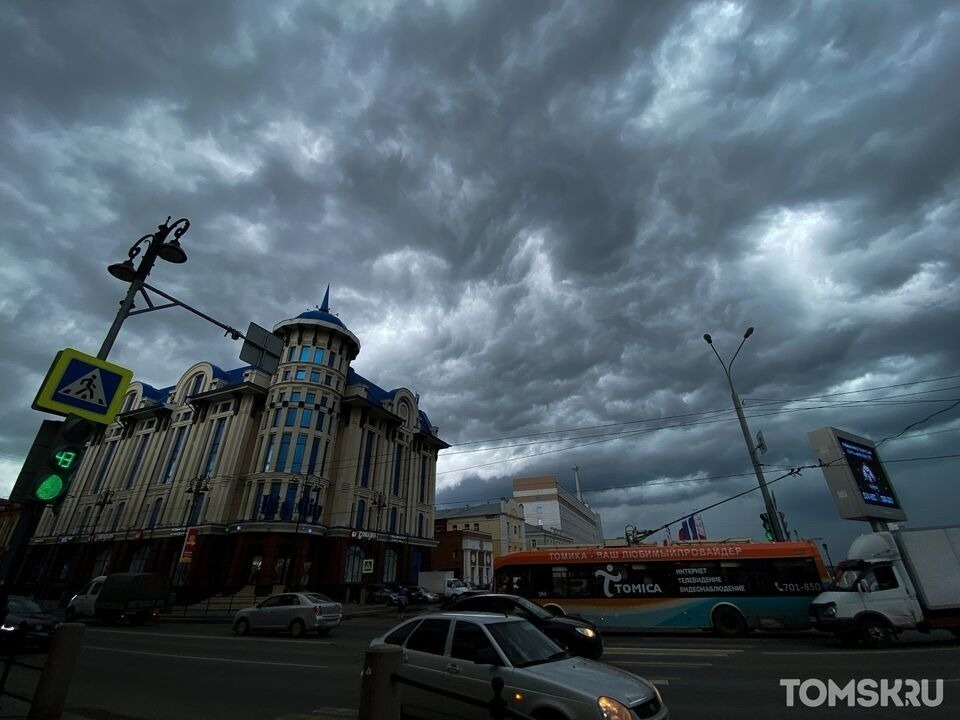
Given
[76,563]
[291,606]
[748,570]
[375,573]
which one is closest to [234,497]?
[375,573]

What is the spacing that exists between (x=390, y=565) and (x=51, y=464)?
139 ft

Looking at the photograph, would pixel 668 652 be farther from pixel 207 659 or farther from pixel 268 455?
pixel 268 455

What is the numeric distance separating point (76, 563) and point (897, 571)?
2483 inches

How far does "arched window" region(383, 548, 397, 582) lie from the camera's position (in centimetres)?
4225

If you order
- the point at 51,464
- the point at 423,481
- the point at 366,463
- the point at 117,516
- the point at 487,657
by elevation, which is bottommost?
the point at 487,657

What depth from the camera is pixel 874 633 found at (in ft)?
41.4

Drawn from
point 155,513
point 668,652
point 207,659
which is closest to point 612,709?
point 668,652

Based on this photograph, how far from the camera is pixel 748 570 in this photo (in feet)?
54.0

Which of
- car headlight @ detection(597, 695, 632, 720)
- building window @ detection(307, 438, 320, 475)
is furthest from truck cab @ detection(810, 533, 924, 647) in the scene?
building window @ detection(307, 438, 320, 475)

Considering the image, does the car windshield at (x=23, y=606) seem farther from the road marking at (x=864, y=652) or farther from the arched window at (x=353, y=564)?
the arched window at (x=353, y=564)

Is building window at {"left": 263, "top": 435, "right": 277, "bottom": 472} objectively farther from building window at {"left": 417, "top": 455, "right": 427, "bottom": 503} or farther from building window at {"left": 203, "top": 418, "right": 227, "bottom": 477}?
building window at {"left": 417, "top": 455, "right": 427, "bottom": 503}

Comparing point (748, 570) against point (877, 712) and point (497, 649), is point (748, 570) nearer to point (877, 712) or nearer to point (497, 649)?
point (877, 712)

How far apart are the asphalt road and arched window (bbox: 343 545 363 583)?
2533 cm

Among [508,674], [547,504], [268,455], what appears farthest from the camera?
[547,504]
